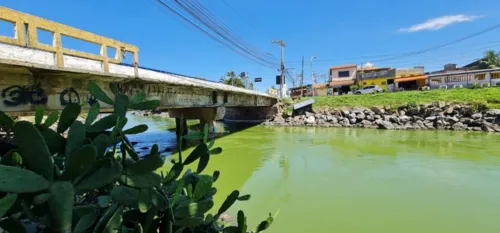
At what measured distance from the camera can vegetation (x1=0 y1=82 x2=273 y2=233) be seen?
0.84m

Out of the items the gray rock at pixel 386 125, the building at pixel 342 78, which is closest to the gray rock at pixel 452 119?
the gray rock at pixel 386 125

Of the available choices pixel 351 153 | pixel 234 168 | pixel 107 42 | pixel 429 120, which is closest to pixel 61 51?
pixel 107 42

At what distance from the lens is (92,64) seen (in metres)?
6.56

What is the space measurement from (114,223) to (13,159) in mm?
368

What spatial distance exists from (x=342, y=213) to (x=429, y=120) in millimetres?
17229

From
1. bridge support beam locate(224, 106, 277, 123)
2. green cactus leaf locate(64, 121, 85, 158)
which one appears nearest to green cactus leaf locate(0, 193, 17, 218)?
green cactus leaf locate(64, 121, 85, 158)

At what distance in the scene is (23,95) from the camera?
5332 mm

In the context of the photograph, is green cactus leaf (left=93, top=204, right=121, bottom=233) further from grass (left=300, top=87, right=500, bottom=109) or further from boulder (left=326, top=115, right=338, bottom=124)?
grass (left=300, top=87, right=500, bottom=109)

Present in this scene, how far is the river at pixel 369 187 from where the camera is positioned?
14.5 feet

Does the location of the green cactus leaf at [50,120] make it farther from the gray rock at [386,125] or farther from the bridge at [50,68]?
the gray rock at [386,125]

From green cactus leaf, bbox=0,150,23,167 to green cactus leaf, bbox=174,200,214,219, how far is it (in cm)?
53

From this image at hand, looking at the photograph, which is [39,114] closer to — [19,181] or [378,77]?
[19,181]

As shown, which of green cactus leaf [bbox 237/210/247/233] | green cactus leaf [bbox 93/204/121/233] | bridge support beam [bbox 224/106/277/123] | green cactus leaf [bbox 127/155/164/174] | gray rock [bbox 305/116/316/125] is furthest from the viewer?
bridge support beam [bbox 224/106/277/123]

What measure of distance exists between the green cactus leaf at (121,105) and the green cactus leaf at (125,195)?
0.34 metres
